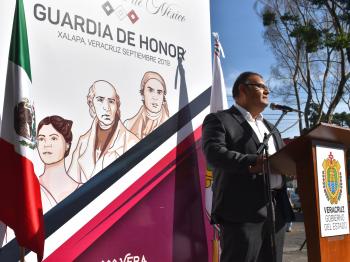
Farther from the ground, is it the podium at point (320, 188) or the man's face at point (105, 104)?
the man's face at point (105, 104)

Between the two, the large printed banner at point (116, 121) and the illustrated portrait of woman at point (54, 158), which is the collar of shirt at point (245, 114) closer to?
the large printed banner at point (116, 121)

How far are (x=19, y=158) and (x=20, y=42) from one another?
0.70m

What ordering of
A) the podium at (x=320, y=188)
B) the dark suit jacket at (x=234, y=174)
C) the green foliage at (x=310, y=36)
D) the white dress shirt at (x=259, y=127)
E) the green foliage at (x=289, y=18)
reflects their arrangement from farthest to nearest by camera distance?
the green foliage at (x=289, y=18) < the green foliage at (x=310, y=36) < the white dress shirt at (x=259, y=127) < the dark suit jacket at (x=234, y=174) < the podium at (x=320, y=188)

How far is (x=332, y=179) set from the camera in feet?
9.84

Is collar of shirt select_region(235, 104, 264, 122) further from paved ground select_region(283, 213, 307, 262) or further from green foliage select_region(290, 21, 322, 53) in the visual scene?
green foliage select_region(290, 21, 322, 53)

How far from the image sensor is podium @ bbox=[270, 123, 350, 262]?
2.77m

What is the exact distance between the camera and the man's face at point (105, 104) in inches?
138

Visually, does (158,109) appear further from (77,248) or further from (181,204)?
(77,248)


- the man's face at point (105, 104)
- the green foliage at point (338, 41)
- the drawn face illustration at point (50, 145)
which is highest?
the green foliage at point (338, 41)

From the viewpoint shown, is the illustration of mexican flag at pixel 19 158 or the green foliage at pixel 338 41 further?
the green foliage at pixel 338 41

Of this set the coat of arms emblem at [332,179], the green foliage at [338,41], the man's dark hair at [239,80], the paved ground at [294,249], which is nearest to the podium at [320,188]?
the coat of arms emblem at [332,179]

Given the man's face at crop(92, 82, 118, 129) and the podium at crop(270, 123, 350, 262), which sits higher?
the man's face at crop(92, 82, 118, 129)

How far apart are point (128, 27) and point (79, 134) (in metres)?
0.98

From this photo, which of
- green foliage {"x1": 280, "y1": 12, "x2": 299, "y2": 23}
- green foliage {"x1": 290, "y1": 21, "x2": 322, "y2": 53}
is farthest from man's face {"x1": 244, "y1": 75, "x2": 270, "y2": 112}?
green foliage {"x1": 280, "y1": 12, "x2": 299, "y2": 23}
